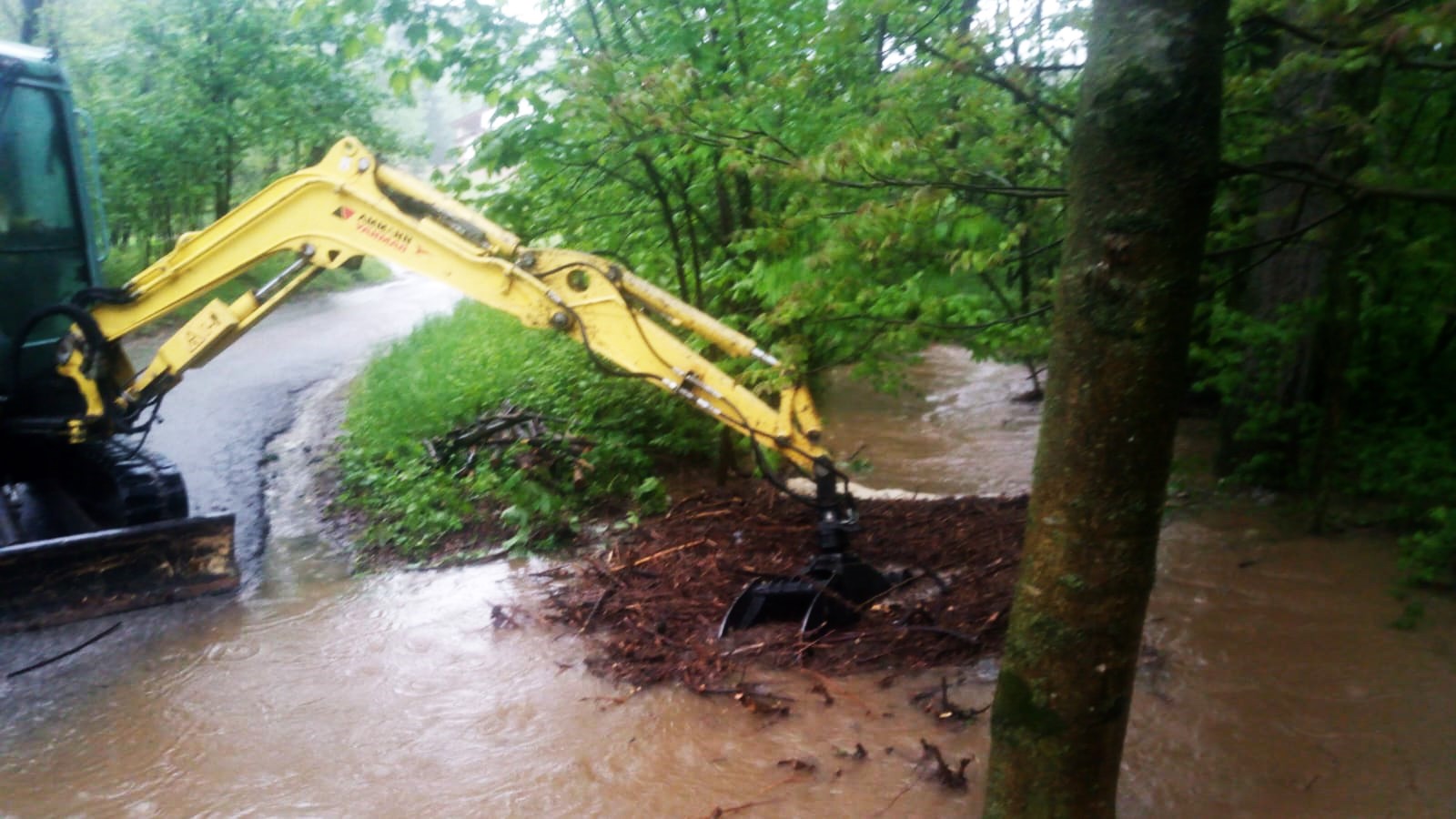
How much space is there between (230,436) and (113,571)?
14.0 feet

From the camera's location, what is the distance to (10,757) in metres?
4.94

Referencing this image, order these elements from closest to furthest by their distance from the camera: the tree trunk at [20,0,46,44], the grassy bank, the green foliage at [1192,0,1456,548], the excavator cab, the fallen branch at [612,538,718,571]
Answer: the green foliage at [1192,0,1456,548] → the excavator cab → the fallen branch at [612,538,718,571] → the grassy bank → the tree trunk at [20,0,46,44]

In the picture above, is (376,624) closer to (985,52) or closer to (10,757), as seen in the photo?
(10,757)

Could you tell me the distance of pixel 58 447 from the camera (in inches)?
289

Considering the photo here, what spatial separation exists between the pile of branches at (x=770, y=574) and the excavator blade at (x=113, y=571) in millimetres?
2154

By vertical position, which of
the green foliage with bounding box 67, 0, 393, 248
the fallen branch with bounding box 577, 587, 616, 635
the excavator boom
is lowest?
the fallen branch with bounding box 577, 587, 616, 635

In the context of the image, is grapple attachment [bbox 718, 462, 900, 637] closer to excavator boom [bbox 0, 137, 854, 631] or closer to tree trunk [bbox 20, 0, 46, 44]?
excavator boom [bbox 0, 137, 854, 631]

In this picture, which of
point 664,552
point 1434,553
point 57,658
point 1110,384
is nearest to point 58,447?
point 57,658

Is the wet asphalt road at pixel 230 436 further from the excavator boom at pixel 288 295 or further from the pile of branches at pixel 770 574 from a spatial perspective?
the pile of branches at pixel 770 574

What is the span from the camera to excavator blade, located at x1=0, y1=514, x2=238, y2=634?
242 inches

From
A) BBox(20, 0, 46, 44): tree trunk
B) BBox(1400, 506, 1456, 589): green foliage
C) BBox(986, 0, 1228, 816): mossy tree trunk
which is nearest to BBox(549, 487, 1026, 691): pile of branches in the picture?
BBox(1400, 506, 1456, 589): green foliage

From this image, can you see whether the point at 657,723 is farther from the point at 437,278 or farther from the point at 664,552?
the point at 437,278

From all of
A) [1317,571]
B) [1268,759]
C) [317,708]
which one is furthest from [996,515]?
[317,708]

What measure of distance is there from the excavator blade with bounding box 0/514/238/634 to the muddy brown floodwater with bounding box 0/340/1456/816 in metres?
0.33
